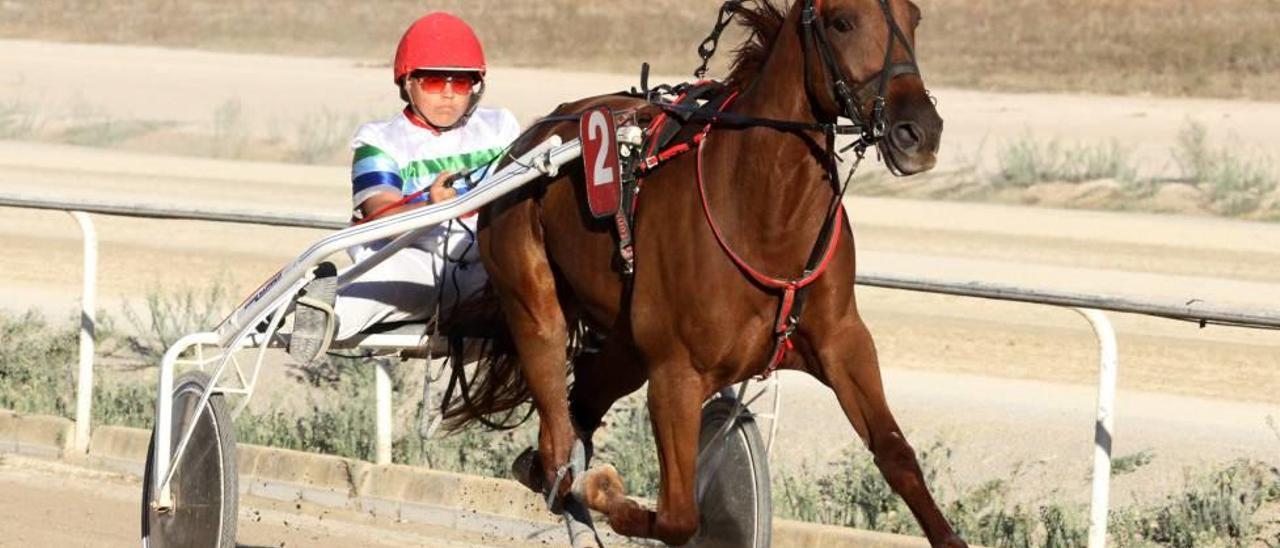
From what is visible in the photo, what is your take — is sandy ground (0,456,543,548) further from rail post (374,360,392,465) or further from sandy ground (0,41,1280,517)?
sandy ground (0,41,1280,517)

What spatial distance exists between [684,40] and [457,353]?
103 feet

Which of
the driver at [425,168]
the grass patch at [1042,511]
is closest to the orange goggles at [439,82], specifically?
the driver at [425,168]

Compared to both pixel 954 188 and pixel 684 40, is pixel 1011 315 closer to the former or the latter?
pixel 954 188

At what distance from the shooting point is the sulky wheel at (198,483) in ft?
19.6

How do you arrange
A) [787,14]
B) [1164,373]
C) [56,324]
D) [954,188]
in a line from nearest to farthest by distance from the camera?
[787,14]
[1164,373]
[56,324]
[954,188]

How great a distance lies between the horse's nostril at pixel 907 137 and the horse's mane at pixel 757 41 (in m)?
0.68

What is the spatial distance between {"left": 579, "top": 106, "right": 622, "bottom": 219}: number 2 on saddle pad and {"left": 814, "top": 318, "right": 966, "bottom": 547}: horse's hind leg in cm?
62

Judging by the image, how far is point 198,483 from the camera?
612 centimetres

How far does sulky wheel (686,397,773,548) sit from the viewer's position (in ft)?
19.0

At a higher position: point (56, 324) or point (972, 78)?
point (972, 78)

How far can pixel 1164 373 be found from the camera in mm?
10352

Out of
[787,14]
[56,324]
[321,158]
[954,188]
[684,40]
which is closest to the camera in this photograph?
[787,14]

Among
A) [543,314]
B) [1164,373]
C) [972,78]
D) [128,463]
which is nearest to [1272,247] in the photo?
[1164,373]

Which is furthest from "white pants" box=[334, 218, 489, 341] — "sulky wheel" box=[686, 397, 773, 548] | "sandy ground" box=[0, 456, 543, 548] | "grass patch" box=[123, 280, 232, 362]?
"grass patch" box=[123, 280, 232, 362]
